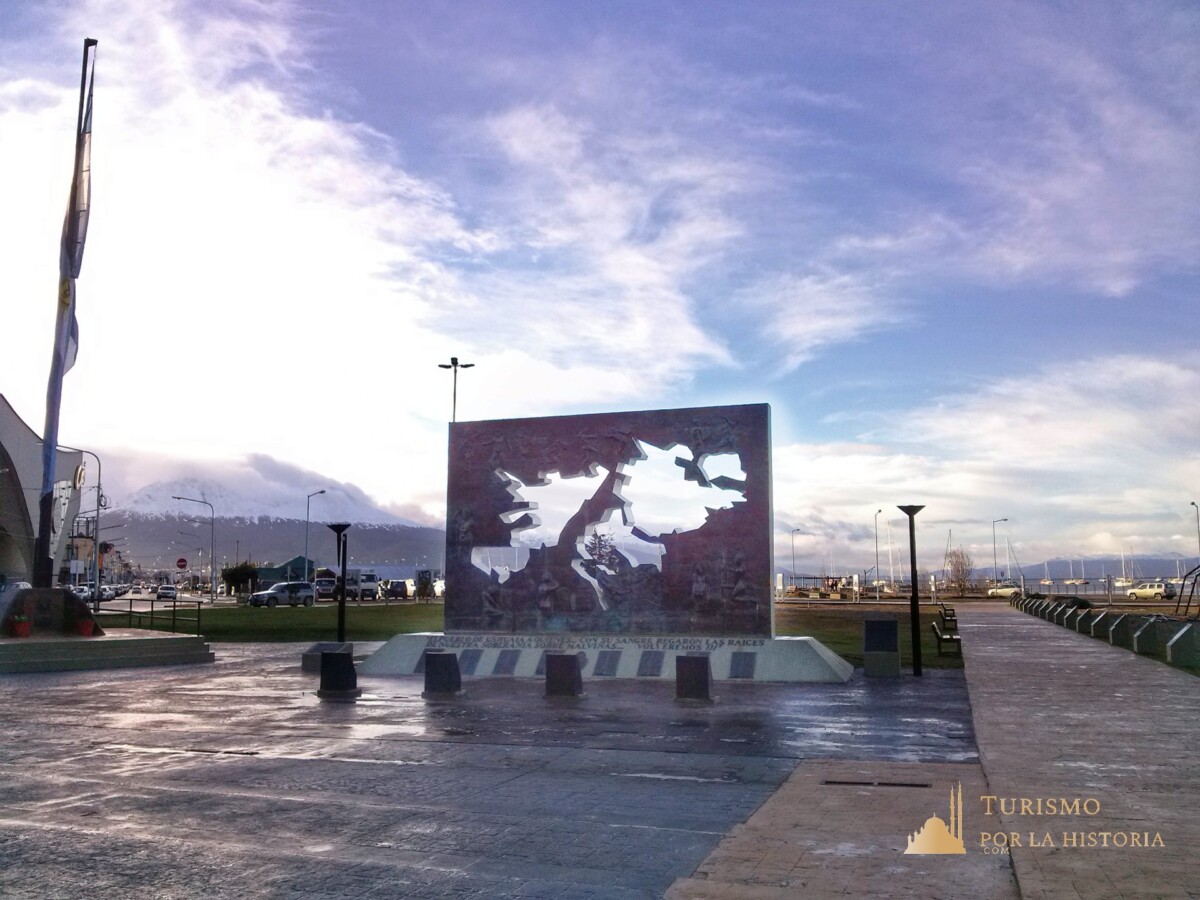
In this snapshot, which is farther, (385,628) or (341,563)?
(385,628)

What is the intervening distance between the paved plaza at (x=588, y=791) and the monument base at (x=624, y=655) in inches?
75.3

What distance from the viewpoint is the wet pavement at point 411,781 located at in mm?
7559

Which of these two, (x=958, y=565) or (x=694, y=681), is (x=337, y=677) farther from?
(x=958, y=565)

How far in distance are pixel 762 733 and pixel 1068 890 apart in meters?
7.49

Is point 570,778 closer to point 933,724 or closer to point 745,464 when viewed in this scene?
point 933,724

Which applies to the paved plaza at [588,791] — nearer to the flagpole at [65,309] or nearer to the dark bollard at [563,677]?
the dark bollard at [563,677]

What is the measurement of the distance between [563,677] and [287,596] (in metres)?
59.2

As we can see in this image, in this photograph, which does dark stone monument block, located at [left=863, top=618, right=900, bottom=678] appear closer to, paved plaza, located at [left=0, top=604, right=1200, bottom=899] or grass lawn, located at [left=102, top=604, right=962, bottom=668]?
paved plaza, located at [left=0, top=604, right=1200, bottom=899]

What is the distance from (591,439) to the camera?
77.0 feet

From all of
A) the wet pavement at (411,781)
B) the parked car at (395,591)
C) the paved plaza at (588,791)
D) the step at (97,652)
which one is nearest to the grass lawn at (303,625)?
the step at (97,652)

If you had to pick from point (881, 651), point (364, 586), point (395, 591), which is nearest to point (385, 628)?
point (881, 651)

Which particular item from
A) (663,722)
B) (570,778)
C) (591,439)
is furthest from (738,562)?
(570,778)

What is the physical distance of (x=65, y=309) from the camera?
30688mm

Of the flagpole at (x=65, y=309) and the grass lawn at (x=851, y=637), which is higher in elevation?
the flagpole at (x=65, y=309)
